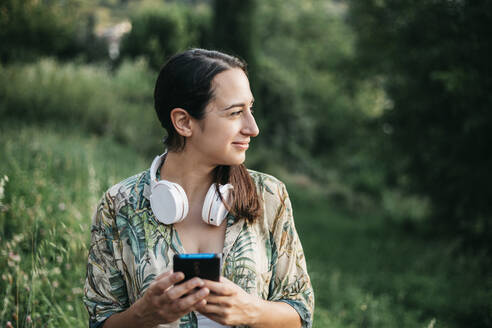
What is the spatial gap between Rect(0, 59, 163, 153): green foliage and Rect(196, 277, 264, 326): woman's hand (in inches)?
314

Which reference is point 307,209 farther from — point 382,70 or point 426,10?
point 426,10

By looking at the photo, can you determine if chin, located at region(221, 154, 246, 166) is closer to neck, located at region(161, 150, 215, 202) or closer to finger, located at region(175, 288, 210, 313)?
neck, located at region(161, 150, 215, 202)

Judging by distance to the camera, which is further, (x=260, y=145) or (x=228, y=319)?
(x=260, y=145)

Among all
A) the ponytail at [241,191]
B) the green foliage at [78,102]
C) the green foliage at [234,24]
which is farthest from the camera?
the green foliage at [234,24]

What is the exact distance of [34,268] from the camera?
8.25ft

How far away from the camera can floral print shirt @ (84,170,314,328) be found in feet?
6.30

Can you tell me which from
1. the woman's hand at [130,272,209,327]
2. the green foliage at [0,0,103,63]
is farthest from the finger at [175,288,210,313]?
the green foliage at [0,0,103,63]

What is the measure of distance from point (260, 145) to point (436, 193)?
8.04 meters

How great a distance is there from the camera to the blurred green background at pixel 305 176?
3670mm

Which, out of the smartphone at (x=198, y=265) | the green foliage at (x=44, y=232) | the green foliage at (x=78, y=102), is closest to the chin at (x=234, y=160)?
the smartphone at (x=198, y=265)

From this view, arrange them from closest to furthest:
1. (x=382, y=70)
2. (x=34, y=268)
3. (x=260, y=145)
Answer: (x=34, y=268) → (x=382, y=70) → (x=260, y=145)

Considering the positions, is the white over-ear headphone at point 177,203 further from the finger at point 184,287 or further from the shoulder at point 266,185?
the finger at point 184,287

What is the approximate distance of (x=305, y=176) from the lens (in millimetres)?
16406

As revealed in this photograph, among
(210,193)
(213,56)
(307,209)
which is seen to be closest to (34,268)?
(210,193)
